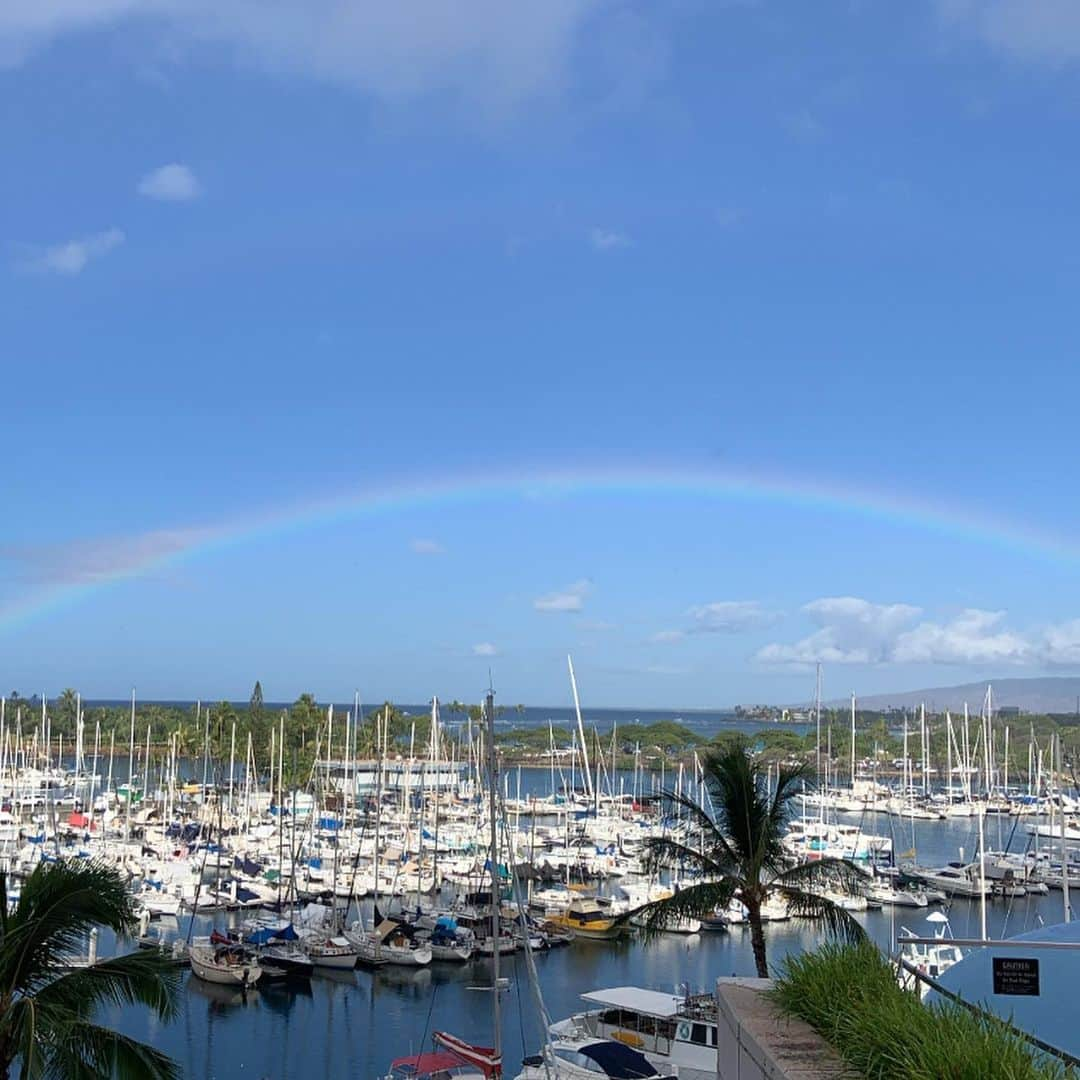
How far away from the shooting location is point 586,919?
61.8 metres

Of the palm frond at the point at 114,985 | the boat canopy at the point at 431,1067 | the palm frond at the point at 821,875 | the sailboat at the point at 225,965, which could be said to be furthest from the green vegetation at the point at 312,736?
the palm frond at the point at 114,985

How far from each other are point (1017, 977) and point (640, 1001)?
28.2 metres

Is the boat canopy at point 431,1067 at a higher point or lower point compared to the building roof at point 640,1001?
lower

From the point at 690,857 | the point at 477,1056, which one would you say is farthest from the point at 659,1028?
the point at 690,857

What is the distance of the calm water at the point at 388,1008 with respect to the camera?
4044 centimetres

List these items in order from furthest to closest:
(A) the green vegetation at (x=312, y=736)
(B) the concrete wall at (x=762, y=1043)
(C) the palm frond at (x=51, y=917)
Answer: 1. (A) the green vegetation at (x=312, y=736)
2. (C) the palm frond at (x=51, y=917)
3. (B) the concrete wall at (x=762, y=1043)

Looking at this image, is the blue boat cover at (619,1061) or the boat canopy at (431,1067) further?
the boat canopy at (431,1067)

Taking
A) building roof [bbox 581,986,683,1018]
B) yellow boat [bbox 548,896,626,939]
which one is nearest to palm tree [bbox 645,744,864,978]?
building roof [bbox 581,986,683,1018]

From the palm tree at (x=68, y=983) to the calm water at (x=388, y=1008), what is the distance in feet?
97.3

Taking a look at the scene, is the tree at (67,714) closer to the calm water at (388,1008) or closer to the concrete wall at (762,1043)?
the calm water at (388,1008)

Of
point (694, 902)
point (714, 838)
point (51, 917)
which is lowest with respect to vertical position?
point (694, 902)

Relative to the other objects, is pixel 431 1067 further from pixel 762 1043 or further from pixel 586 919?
pixel 586 919

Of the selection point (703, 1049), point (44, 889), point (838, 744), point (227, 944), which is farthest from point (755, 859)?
point (838, 744)

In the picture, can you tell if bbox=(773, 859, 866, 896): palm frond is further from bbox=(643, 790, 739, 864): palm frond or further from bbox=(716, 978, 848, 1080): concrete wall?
bbox=(716, 978, 848, 1080): concrete wall
